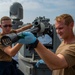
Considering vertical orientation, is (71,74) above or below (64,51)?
below

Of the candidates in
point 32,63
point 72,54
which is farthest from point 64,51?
point 32,63

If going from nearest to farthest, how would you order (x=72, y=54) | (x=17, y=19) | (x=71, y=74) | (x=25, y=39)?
(x=25, y=39) < (x=72, y=54) < (x=71, y=74) < (x=17, y=19)

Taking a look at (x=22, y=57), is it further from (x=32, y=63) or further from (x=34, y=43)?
(x=34, y=43)

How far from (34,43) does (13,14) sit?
6.10 m

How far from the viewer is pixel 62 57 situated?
2352 millimetres

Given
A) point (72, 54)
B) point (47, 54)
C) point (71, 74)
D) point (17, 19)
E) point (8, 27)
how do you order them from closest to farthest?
point (47, 54)
point (72, 54)
point (71, 74)
point (8, 27)
point (17, 19)

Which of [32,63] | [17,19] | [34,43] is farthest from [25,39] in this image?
[17,19]

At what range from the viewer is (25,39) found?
2084 millimetres

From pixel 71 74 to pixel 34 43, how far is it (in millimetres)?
640

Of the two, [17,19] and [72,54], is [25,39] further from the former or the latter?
[17,19]

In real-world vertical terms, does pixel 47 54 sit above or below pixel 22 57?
above

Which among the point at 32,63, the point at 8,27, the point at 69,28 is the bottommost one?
the point at 32,63

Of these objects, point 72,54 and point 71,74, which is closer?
point 72,54

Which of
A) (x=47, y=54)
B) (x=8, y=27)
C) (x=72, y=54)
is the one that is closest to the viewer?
(x=47, y=54)
